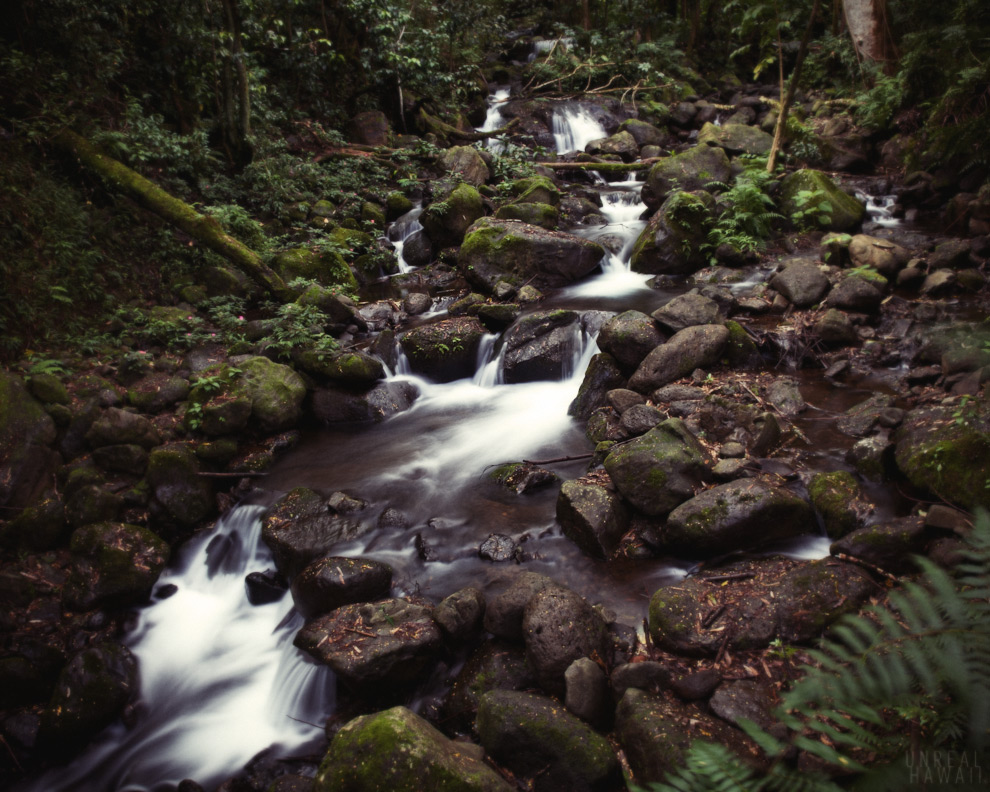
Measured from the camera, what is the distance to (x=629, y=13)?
21.2 meters

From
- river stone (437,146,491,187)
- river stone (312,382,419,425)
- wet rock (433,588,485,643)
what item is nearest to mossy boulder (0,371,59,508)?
river stone (312,382,419,425)

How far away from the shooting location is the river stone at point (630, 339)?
6.62 meters

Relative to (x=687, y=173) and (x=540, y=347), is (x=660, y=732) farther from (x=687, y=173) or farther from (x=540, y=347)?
(x=687, y=173)

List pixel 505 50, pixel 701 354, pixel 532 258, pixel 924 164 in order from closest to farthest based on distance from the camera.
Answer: pixel 701 354 < pixel 532 258 < pixel 924 164 < pixel 505 50

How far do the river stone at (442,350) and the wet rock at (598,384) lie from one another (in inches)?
85.7

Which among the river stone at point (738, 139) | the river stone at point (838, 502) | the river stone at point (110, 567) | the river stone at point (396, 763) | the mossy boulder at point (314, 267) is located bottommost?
the river stone at point (838, 502)

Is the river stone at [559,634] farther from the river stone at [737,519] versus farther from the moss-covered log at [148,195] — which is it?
the moss-covered log at [148,195]

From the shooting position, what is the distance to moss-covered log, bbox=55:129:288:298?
8156 millimetres

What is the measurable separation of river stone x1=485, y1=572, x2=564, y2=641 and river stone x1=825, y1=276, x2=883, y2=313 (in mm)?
6032

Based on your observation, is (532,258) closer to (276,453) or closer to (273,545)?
(276,453)

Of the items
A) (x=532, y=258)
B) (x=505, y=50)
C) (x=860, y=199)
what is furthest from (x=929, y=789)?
(x=505, y=50)

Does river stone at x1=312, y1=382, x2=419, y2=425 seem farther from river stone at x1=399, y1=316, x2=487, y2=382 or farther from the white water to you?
the white water

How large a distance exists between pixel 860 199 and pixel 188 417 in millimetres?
12846

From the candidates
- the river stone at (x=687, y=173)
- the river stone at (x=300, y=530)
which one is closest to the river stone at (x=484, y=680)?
the river stone at (x=300, y=530)
